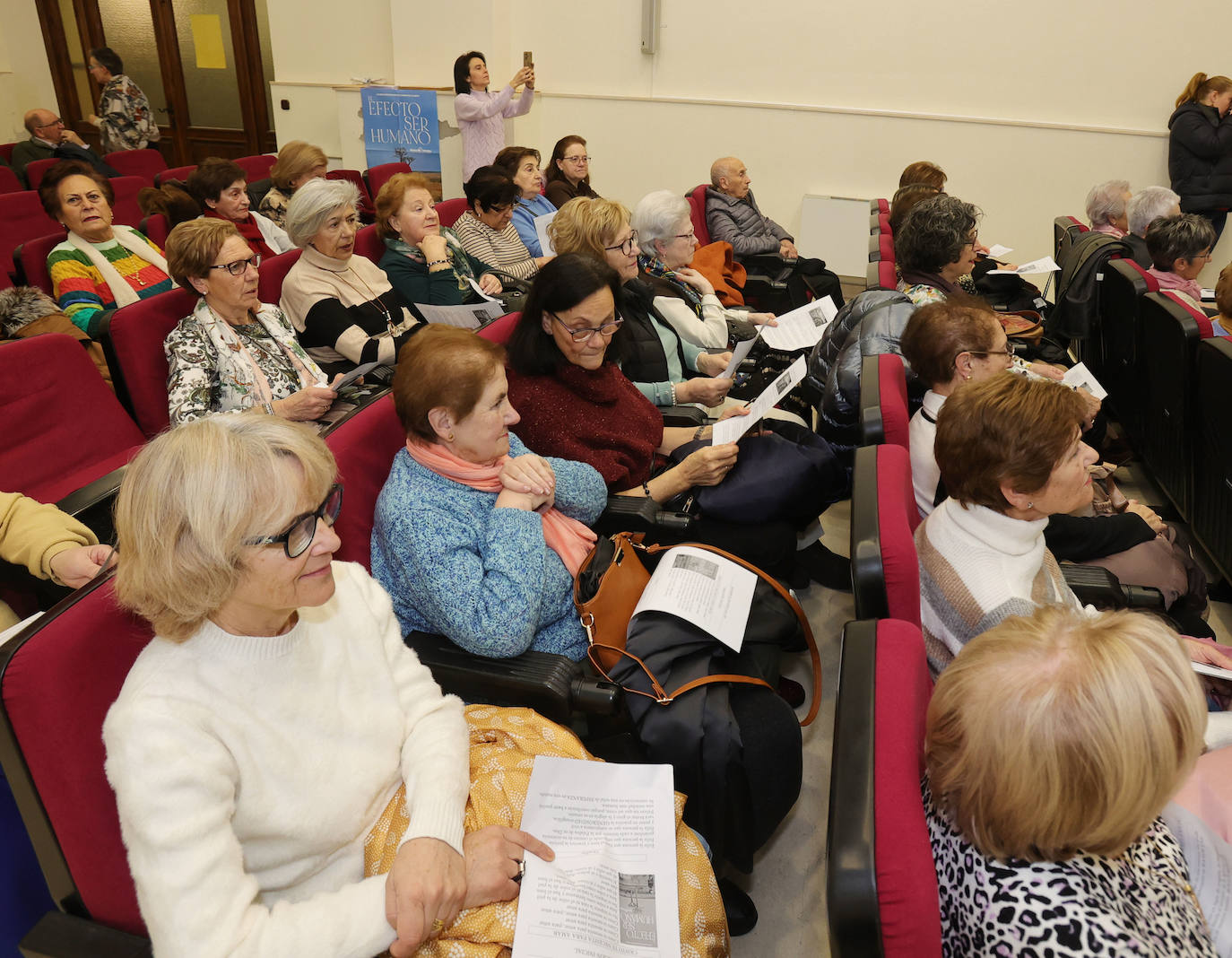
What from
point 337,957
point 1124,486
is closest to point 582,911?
point 337,957

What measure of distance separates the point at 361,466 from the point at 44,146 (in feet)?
18.8

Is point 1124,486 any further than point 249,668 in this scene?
Yes

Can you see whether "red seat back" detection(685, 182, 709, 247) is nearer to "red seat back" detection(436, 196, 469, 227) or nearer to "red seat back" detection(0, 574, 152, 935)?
"red seat back" detection(436, 196, 469, 227)

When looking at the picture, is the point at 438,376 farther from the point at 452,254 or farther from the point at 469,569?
the point at 452,254

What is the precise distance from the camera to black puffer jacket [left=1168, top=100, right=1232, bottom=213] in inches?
215

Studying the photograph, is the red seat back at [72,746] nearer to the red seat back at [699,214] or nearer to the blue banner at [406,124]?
the red seat back at [699,214]

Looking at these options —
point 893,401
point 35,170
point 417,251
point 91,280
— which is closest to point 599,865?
point 893,401

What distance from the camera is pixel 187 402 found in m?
2.35

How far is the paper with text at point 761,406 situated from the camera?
2.23 metres

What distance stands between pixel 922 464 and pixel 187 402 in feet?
6.67

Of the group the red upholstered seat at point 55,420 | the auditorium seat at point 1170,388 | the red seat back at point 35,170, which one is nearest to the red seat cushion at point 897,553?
the auditorium seat at point 1170,388

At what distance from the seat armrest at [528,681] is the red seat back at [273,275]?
1.88 m

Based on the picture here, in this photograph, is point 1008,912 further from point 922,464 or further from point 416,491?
point 922,464

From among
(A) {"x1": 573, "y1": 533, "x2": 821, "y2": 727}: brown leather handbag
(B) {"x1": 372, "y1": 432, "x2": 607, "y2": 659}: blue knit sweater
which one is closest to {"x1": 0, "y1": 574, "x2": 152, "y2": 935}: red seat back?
(B) {"x1": 372, "y1": 432, "x2": 607, "y2": 659}: blue knit sweater
